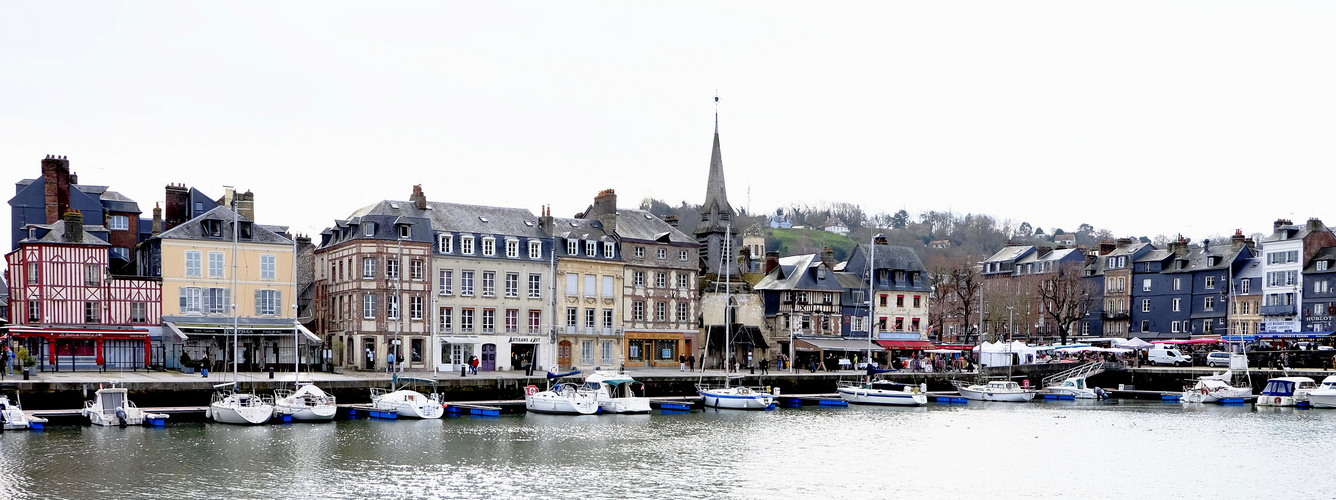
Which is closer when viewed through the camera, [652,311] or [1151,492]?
[1151,492]

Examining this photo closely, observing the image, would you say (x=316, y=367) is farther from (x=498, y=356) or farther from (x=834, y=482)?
(x=834, y=482)

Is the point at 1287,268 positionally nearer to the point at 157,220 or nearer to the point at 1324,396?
the point at 1324,396

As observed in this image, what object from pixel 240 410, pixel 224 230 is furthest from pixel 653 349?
pixel 240 410

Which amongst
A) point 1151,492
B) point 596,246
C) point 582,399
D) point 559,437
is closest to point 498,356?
point 596,246

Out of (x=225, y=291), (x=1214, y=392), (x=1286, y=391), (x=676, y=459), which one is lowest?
(x=676, y=459)

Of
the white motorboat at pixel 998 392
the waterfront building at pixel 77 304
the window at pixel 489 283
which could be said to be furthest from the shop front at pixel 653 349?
the waterfront building at pixel 77 304

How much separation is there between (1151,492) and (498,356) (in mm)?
35857

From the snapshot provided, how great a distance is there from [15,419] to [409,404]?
12.6 m

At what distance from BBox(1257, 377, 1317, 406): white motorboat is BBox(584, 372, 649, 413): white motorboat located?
2790 centimetres

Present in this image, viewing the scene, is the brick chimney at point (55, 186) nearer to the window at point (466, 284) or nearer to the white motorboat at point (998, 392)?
the window at point (466, 284)

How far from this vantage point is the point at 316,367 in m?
60.1

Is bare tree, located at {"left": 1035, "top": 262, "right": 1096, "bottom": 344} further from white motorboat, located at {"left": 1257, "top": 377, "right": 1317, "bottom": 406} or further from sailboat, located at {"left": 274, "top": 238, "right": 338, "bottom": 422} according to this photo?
sailboat, located at {"left": 274, "top": 238, "right": 338, "bottom": 422}

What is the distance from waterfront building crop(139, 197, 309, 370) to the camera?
56562 mm

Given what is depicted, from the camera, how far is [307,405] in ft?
151
